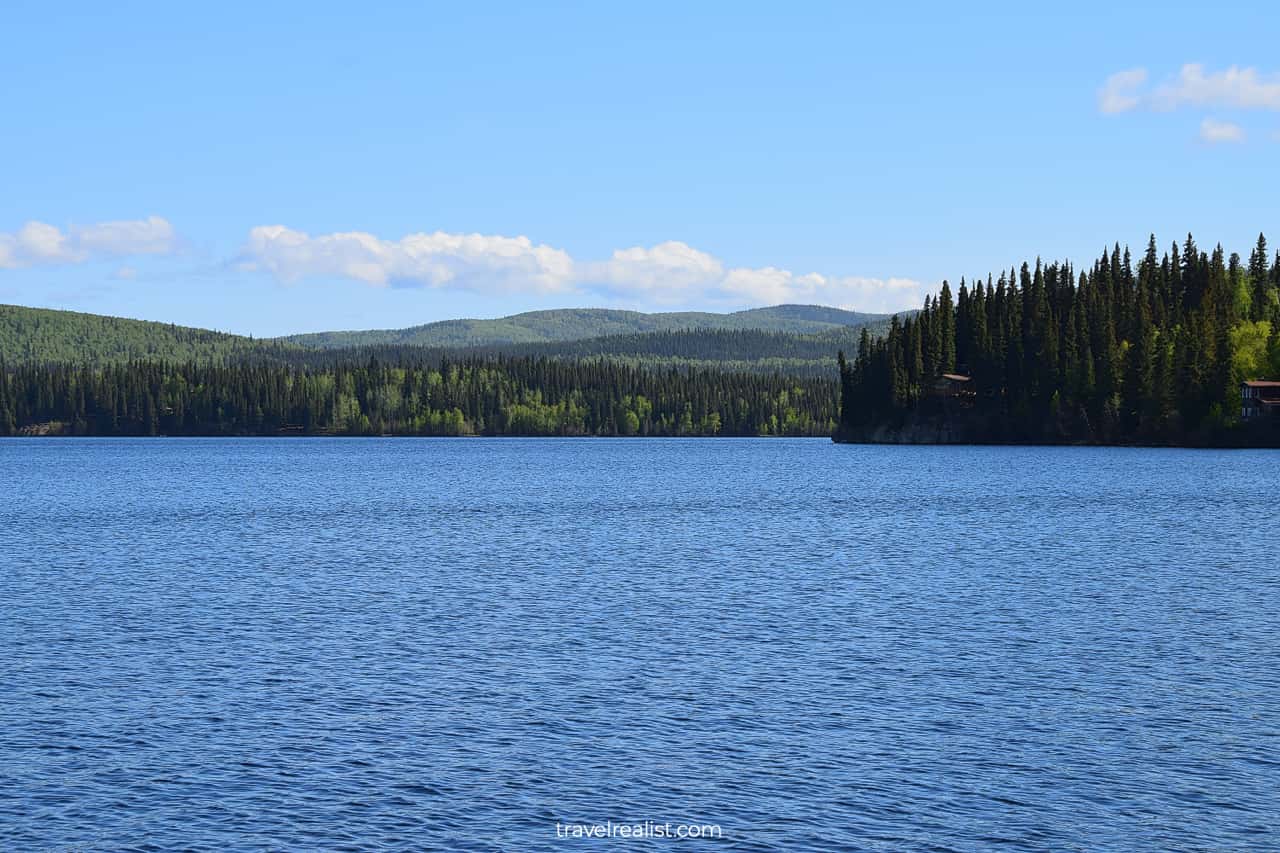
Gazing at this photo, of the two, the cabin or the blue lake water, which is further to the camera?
the cabin

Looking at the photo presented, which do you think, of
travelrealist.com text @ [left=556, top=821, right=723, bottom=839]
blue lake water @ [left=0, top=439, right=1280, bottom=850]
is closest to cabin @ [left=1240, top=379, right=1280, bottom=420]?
blue lake water @ [left=0, top=439, right=1280, bottom=850]

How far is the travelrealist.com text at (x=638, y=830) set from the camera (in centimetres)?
2197

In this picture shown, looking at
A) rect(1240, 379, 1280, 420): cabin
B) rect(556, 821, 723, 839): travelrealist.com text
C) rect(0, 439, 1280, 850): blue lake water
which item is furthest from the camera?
rect(1240, 379, 1280, 420): cabin

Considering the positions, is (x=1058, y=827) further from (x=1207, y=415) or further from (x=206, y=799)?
(x=1207, y=415)

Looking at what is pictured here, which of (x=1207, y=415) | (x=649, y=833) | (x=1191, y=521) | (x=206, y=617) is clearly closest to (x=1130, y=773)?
(x=649, y=833)

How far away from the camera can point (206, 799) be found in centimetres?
2395

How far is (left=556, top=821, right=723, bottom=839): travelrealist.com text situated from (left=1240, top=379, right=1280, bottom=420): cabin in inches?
7050

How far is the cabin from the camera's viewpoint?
182625 mm

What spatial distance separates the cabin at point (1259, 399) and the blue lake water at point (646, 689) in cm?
11782

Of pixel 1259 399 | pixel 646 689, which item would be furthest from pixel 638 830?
pixel 1259 399

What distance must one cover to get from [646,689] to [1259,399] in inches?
6769

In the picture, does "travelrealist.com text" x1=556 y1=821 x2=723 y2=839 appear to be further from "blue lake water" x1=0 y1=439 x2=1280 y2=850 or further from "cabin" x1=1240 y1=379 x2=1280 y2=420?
"cabin" x1=1240 y1=379 x2=1280 y2=420

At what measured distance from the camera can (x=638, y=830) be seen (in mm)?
22234

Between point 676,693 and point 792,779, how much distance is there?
25.2ft
